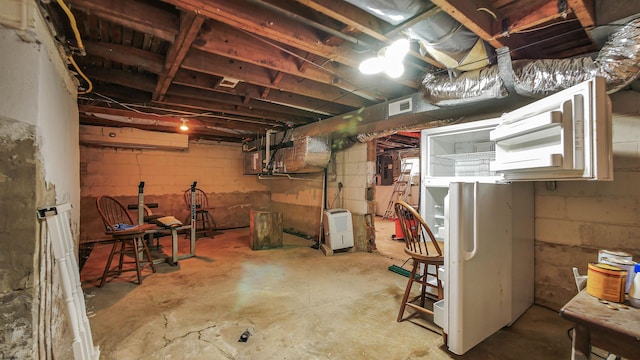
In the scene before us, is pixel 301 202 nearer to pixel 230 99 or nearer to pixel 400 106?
pixel 230 99

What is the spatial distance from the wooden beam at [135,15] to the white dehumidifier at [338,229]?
3.04 meters

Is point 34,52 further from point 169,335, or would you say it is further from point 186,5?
point 169,335

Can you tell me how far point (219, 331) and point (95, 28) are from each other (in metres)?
2.52

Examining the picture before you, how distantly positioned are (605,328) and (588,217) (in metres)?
1.70

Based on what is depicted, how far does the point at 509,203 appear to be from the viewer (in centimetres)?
207

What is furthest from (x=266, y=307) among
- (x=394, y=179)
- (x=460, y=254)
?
(x=394, y=179)

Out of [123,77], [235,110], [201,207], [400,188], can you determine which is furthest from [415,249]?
[400,188]

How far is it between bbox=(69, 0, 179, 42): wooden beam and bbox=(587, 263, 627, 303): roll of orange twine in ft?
9.48

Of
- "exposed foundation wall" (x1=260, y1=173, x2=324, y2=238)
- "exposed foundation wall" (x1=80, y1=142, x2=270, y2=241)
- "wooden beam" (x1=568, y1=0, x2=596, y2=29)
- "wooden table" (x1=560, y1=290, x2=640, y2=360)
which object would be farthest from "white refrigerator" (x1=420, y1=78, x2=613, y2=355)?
"exposed foundation wall" (x1=80, y1=142, x2=270, y2=241)

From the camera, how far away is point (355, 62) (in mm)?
2242

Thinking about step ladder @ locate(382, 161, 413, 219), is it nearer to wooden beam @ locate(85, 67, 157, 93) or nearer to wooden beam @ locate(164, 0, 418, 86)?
wooden beam @ locate(164, 0, 418, 86)

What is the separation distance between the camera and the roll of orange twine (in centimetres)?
115

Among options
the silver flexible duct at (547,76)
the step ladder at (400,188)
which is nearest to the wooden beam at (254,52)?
the silver flexible duct at (547,76)

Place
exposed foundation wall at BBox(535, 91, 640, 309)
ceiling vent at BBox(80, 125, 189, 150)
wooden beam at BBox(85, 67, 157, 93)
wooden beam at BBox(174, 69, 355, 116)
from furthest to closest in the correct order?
ceiling vent at BBox(80, 125, 189, 150) → wooden beam at BBox(174, 69, 355, 116) → wooden beam at BBox(85, 67, 157, 93) → exposed foundation wall at BBox(535, 91, 640, 309)
